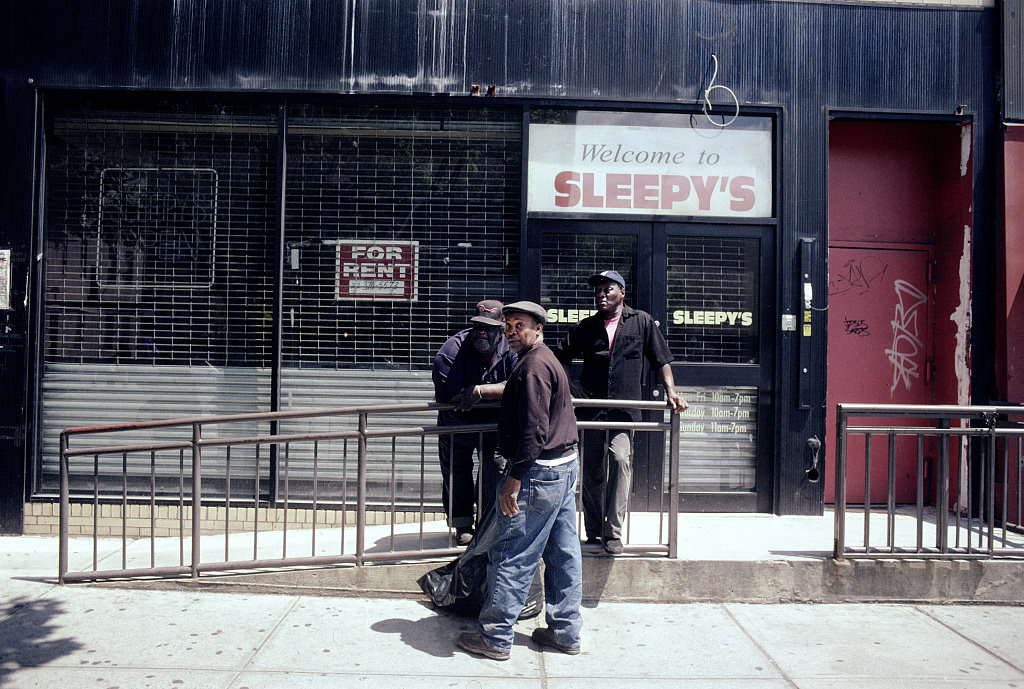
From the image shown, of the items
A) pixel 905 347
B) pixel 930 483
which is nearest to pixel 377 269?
pixel 905 347

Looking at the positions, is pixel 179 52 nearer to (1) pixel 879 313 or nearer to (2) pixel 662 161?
(2) pixel 662 161

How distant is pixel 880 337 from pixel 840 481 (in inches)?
106

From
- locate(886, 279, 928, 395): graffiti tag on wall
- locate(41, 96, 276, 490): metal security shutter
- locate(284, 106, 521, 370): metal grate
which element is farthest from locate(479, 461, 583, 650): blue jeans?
locate(886, 279, 928, 395): graffiti tag on wall

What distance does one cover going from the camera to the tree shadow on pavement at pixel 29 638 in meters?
4.43

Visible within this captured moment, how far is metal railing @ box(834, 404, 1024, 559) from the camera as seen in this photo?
5.45 m

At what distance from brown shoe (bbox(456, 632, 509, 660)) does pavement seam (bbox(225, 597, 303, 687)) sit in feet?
3.76

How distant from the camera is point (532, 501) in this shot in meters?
4.51

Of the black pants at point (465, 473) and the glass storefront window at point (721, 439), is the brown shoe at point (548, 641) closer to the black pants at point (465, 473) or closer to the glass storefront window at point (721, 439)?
the black pants at point (465, 473)

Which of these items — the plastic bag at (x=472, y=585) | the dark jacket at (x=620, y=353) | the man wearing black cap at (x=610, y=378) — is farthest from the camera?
the dark jacket at (x=620, y=353)

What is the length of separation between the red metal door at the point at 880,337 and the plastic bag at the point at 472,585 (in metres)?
3.89

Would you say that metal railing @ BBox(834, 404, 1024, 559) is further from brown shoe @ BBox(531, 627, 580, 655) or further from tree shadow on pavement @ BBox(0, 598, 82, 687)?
tree shadow on pavement @ BBox(0, 598, 82, 687)

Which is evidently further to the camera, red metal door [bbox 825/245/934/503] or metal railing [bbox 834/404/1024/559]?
red metal door [bbox 825/245/934/503]

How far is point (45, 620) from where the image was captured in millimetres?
5039

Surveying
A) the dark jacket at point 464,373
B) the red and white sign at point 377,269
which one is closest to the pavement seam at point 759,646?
the dark jacket at point 464,373
